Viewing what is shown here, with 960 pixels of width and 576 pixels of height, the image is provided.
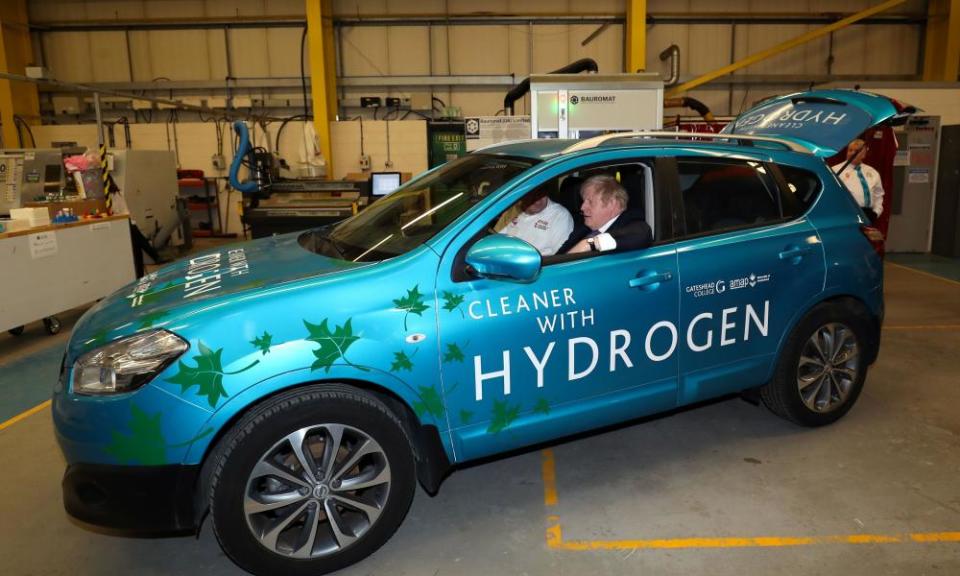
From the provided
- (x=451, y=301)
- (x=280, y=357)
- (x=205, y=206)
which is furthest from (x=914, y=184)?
(x=205, y=206)

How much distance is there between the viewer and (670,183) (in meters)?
2.98

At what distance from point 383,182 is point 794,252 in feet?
22.1

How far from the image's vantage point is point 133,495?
214cm

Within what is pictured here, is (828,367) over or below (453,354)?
below

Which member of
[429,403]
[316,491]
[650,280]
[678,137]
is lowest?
[316,491]

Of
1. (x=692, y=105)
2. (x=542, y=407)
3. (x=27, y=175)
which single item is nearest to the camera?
(x=542, y=407)

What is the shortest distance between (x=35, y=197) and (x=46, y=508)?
618 cm

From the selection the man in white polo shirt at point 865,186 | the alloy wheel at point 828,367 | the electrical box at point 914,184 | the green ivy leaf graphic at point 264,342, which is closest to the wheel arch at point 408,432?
the green ivy leaf graphic at point 264,342

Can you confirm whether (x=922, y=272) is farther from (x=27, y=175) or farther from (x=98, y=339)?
(x=27, y=175)

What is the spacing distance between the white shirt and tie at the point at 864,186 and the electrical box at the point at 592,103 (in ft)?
5.79

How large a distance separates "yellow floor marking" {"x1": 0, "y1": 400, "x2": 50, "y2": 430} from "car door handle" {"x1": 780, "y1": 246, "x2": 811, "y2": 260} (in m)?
4.56

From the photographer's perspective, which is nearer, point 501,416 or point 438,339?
point 438,339

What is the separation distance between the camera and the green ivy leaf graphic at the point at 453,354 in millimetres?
2406

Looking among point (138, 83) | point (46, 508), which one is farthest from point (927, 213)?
point (138, 83)
